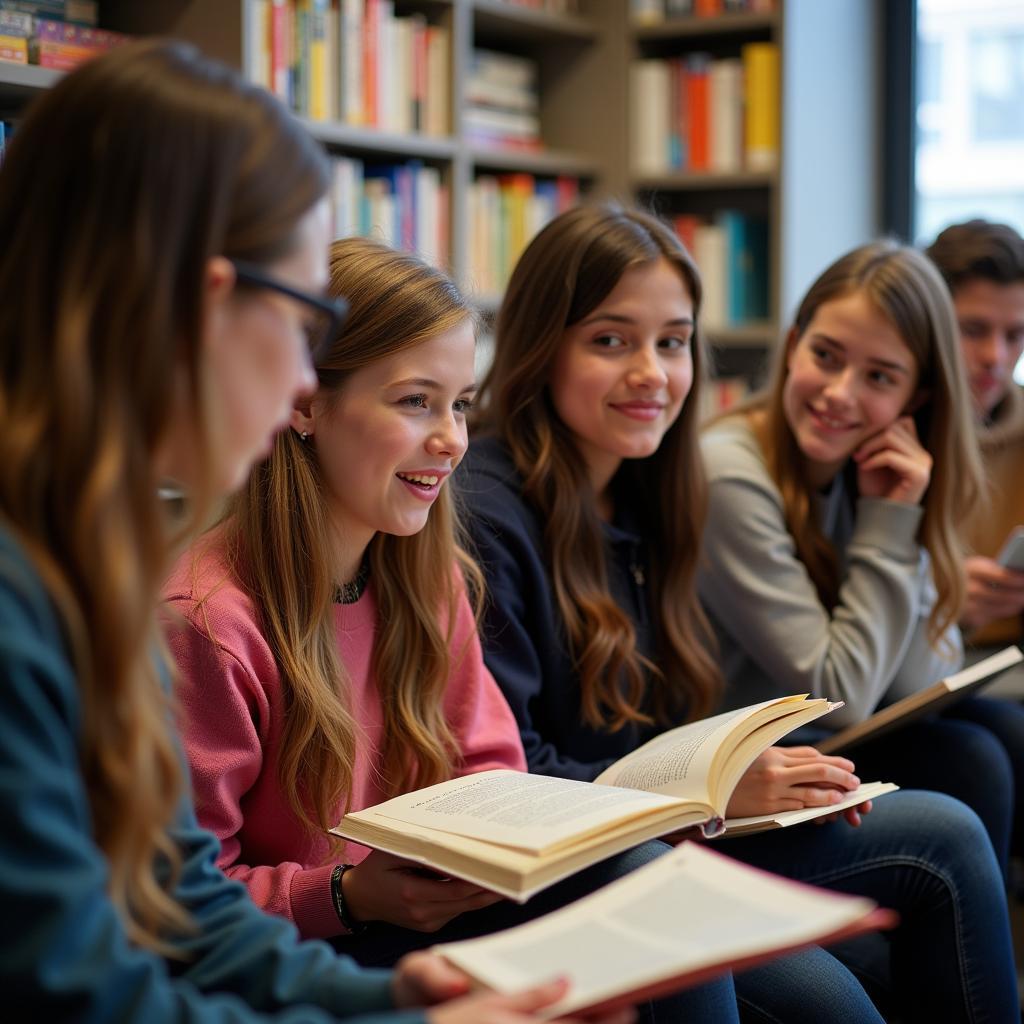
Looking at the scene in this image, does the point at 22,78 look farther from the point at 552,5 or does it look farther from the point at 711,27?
the point at 711,27

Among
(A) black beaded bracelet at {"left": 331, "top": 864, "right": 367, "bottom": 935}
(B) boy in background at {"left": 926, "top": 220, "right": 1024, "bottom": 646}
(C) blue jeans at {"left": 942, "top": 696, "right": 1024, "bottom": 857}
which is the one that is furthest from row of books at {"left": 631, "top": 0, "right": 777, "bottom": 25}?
(A) black beaded bracelet at {"left": 331, "top": 864, "right": 367, "bottom": 935}

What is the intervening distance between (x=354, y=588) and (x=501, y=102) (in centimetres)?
217

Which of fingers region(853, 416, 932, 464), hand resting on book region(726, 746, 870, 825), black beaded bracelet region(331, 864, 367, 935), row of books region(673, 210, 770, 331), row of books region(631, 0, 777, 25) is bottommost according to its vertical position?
black beaded bracelet region(331, 864, 367, 935)

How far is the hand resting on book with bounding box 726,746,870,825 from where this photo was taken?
53.7 inches

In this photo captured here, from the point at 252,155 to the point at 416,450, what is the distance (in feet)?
1.87

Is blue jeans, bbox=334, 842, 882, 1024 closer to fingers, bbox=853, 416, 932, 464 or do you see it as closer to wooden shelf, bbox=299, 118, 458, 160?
fingers, bbox=853, 416, 932, 464

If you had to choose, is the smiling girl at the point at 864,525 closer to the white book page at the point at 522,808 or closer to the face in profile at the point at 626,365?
the face in profile at the point at 626,365

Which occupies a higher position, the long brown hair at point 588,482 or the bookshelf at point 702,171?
the bookshelf at point 702,171

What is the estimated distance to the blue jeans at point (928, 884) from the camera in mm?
1499

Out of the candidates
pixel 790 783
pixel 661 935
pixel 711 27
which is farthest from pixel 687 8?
pixel 661 935

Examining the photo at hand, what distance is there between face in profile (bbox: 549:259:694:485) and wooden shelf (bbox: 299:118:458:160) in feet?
3.66

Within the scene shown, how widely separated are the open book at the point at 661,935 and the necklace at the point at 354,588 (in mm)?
581

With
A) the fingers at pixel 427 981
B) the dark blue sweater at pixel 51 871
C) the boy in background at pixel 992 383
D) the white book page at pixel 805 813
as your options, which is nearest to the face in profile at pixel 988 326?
the boy in background at pixel 992 383

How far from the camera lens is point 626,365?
172 centimetres
